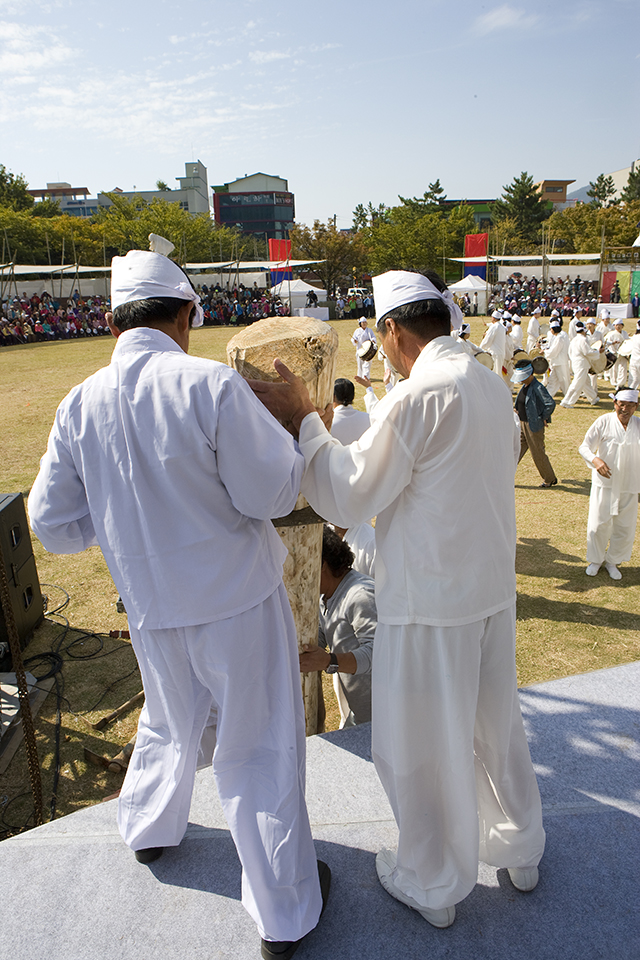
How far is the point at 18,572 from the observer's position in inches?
195

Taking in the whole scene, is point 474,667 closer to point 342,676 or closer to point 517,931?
point 517,931

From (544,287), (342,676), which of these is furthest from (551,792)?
(544,287)

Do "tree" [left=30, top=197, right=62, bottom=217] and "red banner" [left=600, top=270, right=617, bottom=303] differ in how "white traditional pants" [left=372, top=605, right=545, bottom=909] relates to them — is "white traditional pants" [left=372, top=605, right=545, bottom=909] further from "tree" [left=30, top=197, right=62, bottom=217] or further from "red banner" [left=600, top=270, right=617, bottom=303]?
"tree" [left=30, top=197, right=62, bottom=217]

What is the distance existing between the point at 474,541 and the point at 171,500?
34.6 inches

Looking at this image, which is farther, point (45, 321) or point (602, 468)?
point (45, 321)

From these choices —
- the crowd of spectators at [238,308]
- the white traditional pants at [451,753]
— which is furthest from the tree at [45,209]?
the white traditional pants at [451,753]

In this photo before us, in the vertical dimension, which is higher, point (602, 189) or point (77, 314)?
point (602, 189)

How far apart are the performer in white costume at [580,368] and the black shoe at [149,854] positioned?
1262 cm

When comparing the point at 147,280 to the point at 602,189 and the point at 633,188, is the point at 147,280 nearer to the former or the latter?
the point at 633,188

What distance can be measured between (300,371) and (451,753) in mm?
1302

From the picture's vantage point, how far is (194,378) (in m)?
1.62

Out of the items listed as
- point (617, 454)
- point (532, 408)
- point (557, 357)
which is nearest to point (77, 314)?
A: point (557, 357)

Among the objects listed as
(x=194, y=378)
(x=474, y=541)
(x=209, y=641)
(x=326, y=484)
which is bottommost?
(x=209, y=641)

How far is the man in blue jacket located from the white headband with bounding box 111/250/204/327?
270 inches
